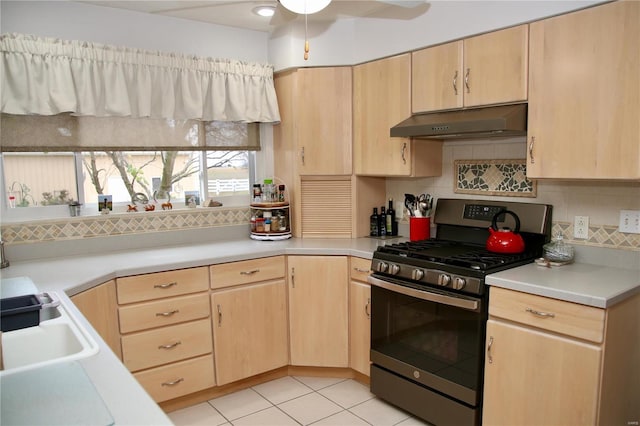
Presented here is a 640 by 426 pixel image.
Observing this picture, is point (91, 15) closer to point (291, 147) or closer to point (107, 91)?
point (107, 91)

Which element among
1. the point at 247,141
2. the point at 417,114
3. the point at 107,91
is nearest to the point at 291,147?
the point at 247,141

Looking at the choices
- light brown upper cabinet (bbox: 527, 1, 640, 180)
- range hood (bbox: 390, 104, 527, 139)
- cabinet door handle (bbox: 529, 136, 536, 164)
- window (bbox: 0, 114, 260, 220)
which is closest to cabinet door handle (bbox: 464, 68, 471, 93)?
range hood (bbox: 390, 104, 527, 139)

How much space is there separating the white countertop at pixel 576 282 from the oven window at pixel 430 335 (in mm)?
247

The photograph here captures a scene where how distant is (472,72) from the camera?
259 cm

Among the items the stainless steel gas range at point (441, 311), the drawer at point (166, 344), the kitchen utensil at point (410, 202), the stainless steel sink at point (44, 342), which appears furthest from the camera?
the kitchen utensil at point (410, 202)

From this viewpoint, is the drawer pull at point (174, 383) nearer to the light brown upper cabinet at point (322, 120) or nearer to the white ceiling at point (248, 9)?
the light brown upper cabinet at point (322, 120)

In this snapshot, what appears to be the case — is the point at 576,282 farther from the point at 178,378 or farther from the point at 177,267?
the point at 178,378

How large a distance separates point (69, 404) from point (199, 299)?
174cm

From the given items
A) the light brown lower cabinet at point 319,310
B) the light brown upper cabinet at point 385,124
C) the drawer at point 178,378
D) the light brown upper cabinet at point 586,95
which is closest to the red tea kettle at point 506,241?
the light brown upper cabinet at point 586,95

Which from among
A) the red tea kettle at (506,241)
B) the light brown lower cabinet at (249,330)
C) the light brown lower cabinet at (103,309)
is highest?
the red tea kettle at (506,241)

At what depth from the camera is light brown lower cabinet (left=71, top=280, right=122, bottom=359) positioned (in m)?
2.26

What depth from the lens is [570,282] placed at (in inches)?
83.5

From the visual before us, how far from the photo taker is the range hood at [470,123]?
2.35 m

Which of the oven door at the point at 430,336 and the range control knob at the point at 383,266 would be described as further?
the range control knob at the point at 383,266
